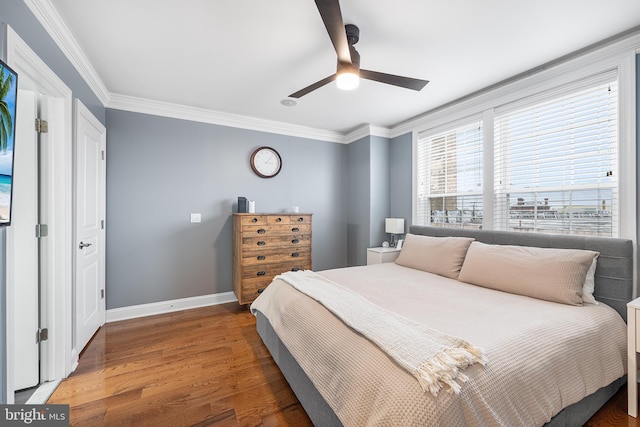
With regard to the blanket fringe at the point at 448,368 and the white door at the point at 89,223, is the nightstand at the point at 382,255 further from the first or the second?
the white door at the point at 89,223

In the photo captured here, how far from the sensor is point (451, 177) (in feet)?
11.1

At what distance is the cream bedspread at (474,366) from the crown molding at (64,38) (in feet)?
7.82

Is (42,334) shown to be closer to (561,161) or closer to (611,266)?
(611,266)

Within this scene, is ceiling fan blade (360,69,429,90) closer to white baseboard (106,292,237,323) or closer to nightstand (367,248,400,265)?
nightstand (367,248,400,265)

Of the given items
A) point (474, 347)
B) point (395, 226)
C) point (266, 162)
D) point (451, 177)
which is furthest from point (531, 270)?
point (266, 162)

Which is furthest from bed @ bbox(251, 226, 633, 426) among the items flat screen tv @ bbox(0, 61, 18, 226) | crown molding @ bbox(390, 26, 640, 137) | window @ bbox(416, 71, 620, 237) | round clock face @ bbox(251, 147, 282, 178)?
round clock face @ bbox(251, 147, 282, 178)

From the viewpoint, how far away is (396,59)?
7.51ft

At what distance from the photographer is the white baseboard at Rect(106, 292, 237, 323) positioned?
121 inches

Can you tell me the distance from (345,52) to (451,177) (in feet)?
7.57

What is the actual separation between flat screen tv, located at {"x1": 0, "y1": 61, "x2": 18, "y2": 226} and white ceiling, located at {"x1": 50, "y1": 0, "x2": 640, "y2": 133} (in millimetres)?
805

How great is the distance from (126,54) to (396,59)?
2255 mm

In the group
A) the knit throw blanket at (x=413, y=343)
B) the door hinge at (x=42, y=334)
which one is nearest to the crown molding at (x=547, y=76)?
the knit throw blanket at (x=413, y=343)

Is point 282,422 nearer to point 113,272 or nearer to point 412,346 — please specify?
point 412,346

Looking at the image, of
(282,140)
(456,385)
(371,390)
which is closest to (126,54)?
(282,140)
